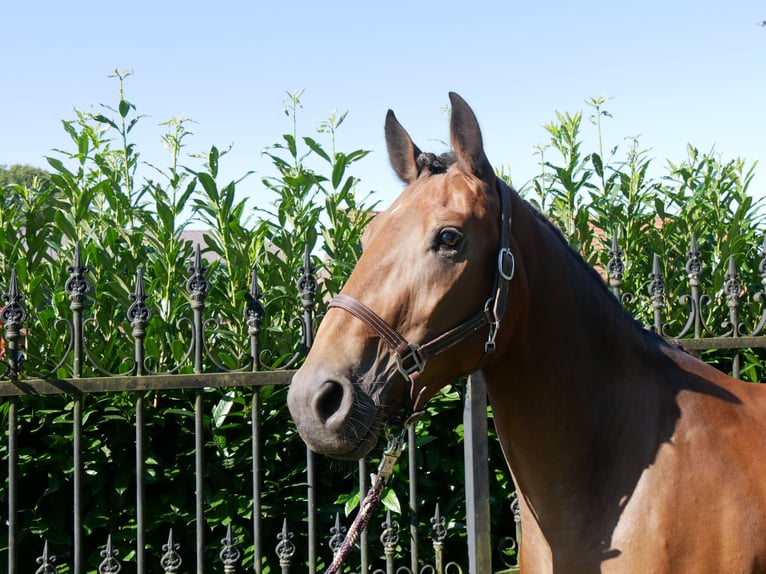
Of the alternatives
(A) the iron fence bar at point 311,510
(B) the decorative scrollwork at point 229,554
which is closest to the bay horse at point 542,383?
(A) the iron fence bar at point 311,510

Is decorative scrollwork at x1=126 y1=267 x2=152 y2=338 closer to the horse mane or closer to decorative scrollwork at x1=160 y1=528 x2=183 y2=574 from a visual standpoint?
decorative scrollwork at x1=160 y1=528 x2=183 y2=574

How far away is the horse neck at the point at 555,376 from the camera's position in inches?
92.4

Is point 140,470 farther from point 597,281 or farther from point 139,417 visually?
point 597,281

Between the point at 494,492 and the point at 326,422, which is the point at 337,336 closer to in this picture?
the point at 326,422

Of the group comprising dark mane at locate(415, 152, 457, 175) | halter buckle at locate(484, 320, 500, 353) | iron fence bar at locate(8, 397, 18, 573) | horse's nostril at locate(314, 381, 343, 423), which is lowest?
iron fence bar at locate(8, 397, 18, 573)

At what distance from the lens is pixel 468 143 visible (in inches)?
93.0

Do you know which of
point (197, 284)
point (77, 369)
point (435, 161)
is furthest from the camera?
point (197, 284)

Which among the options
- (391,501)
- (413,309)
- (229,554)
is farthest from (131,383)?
(413,309)

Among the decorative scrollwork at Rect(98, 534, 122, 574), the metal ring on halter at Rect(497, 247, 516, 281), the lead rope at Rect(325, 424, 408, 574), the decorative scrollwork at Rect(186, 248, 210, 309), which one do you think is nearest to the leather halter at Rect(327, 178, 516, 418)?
the metal ring on halter at Rect(497, 247, 516, 281)

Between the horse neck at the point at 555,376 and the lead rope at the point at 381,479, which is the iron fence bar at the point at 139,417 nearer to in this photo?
the lead rope at the point at 381,479

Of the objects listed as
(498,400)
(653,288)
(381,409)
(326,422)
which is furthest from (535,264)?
(653,288)

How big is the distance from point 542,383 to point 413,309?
54 centimetres

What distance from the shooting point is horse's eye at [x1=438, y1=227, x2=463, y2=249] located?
2.19 metres

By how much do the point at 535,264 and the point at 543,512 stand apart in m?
0.83
